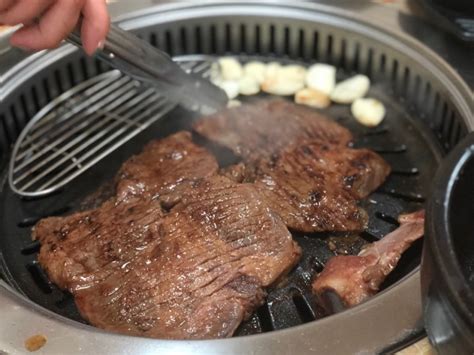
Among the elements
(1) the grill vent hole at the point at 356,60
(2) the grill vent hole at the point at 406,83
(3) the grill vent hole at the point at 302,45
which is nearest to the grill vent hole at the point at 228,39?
(3) the grill vent hole at the point at 302,45

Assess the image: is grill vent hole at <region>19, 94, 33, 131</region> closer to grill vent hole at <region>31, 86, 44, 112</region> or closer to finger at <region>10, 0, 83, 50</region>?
grill vent hole at <region>31, 86, 44, 112</region>

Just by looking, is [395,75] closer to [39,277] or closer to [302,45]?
→ [302,45]

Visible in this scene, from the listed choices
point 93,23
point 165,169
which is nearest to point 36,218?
point 165,169

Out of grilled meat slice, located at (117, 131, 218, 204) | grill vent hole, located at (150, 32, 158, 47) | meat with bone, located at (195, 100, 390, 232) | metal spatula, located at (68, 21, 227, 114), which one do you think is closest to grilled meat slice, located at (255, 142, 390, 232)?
meat with bone, located at (195, 100, 390, 232)

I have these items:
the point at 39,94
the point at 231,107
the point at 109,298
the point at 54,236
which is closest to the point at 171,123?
the point at 231,107

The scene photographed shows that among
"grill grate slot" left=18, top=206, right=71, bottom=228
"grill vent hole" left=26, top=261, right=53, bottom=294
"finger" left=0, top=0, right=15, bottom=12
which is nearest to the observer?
"finger" left=0, top=0, right=15, bottom=12

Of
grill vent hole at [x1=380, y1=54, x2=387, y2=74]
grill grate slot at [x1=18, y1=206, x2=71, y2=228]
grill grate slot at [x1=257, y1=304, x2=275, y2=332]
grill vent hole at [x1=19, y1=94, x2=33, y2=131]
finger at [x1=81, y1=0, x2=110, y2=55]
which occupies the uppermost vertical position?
finger at [x1=81, y1=0, x2=110, y2=55]
